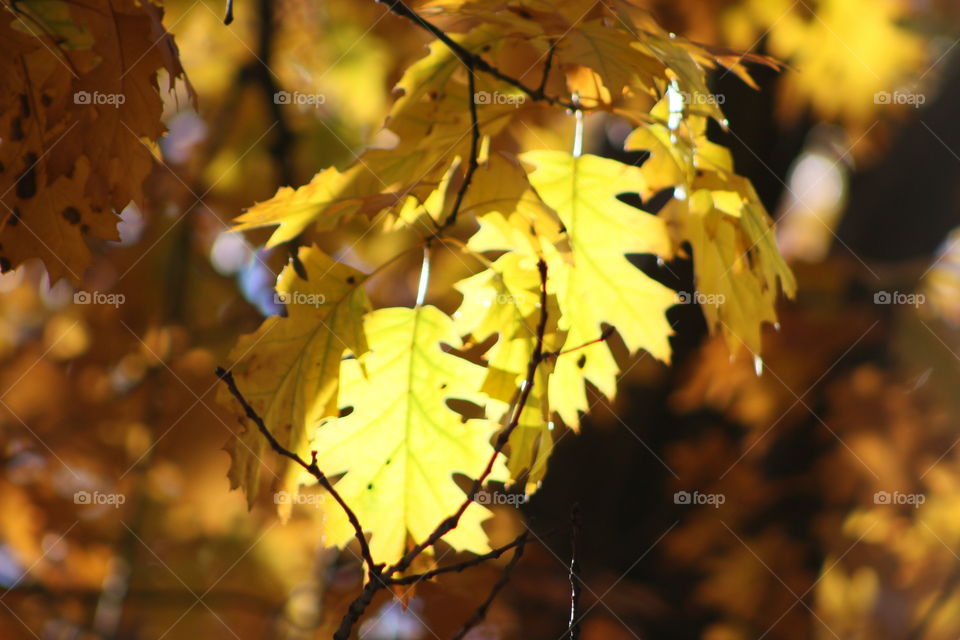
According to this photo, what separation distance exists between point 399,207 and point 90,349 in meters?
2.95

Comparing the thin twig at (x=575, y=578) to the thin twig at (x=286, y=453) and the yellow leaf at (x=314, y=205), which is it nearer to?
the thin twig at (x=286, y=453)

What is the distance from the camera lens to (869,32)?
378cm

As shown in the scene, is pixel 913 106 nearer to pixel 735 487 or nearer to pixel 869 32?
pixel 869 32

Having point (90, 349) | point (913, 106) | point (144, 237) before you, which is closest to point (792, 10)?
point (913, 106)

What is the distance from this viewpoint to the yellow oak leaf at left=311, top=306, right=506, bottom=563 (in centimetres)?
124
